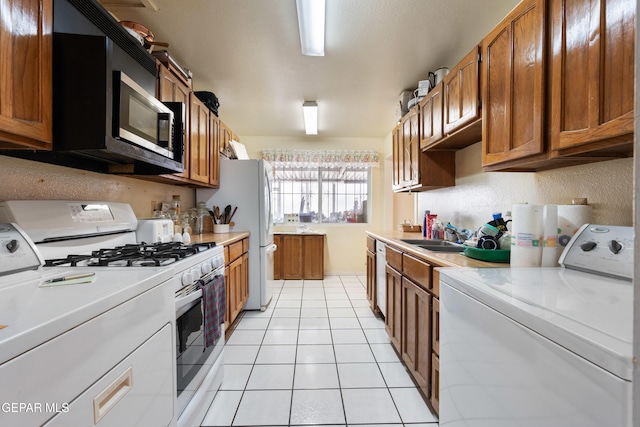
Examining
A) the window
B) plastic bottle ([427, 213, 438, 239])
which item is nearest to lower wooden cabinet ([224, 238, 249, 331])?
plastic bottle ([427, 213, 438, 239])

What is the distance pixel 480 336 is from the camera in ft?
2.67

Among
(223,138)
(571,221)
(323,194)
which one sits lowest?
(571,221)

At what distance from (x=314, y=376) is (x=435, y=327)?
0.92 metres

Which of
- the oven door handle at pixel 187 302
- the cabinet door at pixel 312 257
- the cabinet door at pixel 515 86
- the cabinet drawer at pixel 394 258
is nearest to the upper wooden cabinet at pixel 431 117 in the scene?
the cabinet door at pixel 515 86

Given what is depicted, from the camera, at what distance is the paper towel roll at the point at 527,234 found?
1.13 metres

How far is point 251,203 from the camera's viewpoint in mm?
2949

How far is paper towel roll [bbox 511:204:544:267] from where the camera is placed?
113cm

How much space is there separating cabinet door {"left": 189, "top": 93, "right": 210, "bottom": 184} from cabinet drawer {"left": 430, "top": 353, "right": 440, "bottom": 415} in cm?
219

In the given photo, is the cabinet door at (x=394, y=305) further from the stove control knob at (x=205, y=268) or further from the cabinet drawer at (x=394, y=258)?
the stove control knob at (x=205, y=268)

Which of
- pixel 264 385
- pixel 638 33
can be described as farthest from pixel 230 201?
pixel 638 33

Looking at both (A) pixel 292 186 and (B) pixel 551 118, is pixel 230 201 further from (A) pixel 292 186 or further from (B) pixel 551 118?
(B) pixel 551 118

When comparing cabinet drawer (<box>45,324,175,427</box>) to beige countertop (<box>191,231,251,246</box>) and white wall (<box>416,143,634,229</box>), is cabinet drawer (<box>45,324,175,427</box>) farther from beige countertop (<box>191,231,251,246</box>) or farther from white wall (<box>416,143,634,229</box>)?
white wall (<box>416,143,634,229</box>)

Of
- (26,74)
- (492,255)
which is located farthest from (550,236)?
(26,74)

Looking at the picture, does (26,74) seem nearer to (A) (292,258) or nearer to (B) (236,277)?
(B) (236,277)
